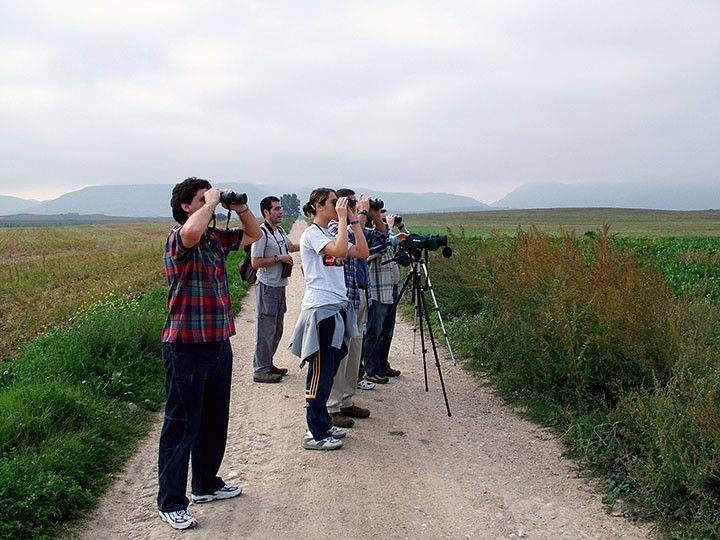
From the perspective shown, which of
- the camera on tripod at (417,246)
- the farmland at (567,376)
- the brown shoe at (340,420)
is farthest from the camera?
the camera on tripod at (417,246)

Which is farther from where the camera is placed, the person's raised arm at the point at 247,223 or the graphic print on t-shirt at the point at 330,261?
the graphic print on t-shirt at the point at 330,261

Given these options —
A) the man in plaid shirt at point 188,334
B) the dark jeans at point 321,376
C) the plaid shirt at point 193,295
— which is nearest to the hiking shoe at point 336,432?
the dark jeans at point 321,376

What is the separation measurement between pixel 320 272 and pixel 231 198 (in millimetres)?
1437

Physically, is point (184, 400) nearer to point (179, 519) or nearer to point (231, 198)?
point (179, 519)

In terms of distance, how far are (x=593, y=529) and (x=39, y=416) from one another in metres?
4.13

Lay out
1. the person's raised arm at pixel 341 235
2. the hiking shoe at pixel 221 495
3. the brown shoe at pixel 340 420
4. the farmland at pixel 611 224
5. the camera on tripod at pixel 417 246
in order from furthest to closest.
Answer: the farmland at pixel 611 224 < the camera on tripod at pixel 417 246 < the brown shoe at pixel 340 420 < the person's raised arm at pixel 341 235 < the hiking shoe at pixel 221 495

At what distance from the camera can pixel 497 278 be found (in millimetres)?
8359

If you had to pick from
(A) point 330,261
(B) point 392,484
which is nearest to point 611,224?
(A) point 330,261

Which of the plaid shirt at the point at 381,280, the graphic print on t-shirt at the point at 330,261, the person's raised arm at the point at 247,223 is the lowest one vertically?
the plaid shirt at the point at 381,280

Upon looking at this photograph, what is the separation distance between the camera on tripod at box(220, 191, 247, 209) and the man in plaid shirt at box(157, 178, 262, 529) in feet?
0.15

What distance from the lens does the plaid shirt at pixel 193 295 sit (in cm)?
409

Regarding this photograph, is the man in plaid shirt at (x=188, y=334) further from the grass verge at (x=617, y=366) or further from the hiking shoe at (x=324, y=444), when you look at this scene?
the grass verge at (x=617, y=366)

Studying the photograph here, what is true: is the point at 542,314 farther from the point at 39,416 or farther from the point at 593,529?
the point at 39,416

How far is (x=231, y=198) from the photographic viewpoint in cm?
419
